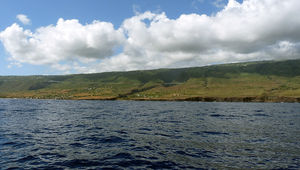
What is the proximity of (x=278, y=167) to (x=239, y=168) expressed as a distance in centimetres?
313

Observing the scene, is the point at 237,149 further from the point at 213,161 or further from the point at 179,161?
the point at 179,161

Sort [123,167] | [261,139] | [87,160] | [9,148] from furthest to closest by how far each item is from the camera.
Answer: [261,139]
[9,148]
[87,160]
[123,167]

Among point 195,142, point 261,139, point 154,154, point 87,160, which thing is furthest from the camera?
point 261,139

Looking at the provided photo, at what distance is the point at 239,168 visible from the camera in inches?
579

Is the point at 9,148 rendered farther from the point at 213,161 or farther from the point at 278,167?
the point at 278,167

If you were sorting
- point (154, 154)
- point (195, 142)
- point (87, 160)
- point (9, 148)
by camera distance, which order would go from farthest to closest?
1. point (195, 142)
2. point (9, 148)
3. point (154, 154)
4. point (87, 160)

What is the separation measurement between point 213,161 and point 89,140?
14378 mm

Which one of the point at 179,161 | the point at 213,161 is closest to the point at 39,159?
Answer: the point at 179,161

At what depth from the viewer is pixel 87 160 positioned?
16.1 metres

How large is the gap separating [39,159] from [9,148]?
5.58 m

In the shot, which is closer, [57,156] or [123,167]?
[123,167]

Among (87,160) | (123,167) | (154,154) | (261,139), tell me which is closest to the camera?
(123,167)

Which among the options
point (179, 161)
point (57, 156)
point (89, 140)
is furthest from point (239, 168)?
point (89, 140)

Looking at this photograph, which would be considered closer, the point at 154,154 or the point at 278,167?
the point at 278,167
